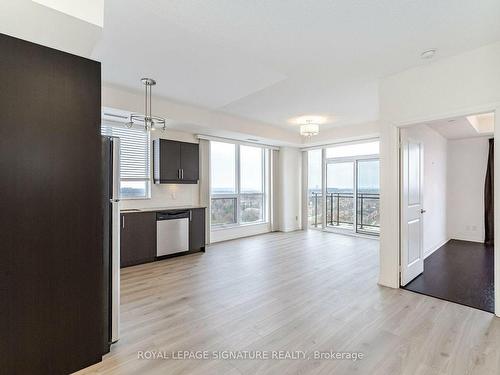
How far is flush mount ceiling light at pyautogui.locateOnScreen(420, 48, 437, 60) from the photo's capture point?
2758mm

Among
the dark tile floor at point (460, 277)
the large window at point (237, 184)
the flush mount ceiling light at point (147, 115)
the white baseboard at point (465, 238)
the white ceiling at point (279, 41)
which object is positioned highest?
the white ceiling at point (279, 41)

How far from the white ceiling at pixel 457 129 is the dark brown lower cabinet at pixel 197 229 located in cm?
433

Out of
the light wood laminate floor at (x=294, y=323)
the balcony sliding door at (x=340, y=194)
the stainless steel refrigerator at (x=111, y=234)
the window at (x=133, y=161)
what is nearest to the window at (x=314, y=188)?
the balcony sliding door at (x=340, y=194)

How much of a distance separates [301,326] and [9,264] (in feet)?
7.44

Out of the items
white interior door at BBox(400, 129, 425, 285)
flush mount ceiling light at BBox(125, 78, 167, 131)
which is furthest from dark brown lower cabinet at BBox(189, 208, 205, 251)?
white interior door at BBox(400, 129, 425, 285)

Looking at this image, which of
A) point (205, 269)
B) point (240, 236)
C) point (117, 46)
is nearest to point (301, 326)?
point (205, 269)

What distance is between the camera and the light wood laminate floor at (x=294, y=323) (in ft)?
6.31

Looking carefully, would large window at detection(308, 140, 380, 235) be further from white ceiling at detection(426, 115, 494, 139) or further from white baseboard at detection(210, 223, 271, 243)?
white baseboard at detection(210, 223, 271, 243)

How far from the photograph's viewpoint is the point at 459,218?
625 centimetres

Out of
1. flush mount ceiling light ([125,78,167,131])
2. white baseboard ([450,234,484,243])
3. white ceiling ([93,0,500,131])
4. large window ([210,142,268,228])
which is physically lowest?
white baseboard ([450,234,484,243])

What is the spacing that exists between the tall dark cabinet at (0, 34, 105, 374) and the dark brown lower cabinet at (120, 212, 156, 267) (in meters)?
2.43

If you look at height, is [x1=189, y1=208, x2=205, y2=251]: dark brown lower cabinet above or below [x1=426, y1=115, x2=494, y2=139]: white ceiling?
below

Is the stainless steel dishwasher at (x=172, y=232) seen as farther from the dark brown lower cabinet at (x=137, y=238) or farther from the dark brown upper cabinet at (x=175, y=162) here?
the dark brown upper cabinet at (x=175, y=162)

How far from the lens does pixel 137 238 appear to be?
4.33 m
